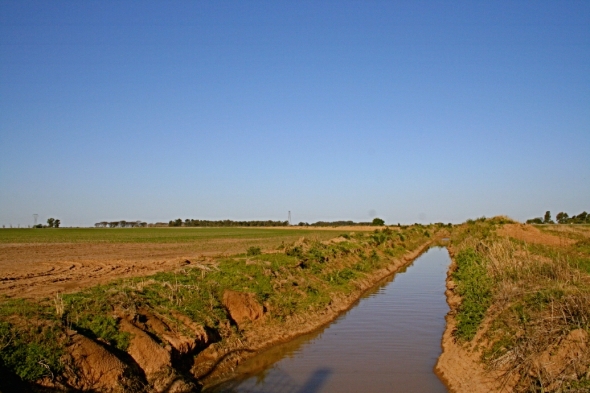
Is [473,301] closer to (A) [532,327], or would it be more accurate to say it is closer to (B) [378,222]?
(A) [532,327]

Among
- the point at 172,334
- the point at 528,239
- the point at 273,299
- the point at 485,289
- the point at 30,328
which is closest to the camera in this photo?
the point at 30,328

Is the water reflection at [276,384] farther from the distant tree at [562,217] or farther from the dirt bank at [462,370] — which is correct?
the distant tree at [562,217]

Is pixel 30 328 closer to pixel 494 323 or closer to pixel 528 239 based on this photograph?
pixel 494 323

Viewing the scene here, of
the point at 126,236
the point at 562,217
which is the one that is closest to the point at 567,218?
the point at 562,217

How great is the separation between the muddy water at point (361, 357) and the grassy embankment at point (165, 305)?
118 cm

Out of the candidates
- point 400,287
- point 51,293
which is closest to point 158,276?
point 51,293

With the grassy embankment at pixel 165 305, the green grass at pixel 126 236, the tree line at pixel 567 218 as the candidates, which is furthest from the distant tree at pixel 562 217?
the grassy embankment at pixel 165 305

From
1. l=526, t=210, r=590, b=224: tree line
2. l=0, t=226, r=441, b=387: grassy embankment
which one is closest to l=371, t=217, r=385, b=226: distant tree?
l=526, t=210, r=590, b=224: tree line

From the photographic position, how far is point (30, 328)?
8.79 m

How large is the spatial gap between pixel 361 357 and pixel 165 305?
17.1 feet

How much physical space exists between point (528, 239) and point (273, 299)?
24693mm

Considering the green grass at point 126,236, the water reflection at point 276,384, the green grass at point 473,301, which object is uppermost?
the green grass at point 126,236

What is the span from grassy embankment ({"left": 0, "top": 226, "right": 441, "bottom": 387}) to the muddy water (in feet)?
→ 3.88

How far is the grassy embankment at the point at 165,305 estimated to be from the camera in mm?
8363
